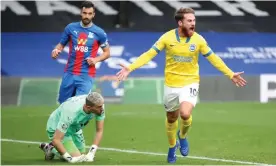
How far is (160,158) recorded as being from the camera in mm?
15258

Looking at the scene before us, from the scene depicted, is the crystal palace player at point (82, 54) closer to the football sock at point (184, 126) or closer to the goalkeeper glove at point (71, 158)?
the goalkeeper glove at point (71, 158)

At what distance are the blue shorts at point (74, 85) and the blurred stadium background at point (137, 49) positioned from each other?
8.52 m

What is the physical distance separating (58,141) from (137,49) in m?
14.4

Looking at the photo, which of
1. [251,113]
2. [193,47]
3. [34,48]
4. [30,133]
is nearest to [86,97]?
[193,47]

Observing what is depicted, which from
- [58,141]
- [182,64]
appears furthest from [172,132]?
[58,141]

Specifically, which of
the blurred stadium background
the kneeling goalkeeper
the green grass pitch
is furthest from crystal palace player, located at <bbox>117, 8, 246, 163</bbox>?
the blurred stadium background

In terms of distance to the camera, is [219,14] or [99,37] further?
[219,14]

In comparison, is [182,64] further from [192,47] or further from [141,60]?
[141,60]

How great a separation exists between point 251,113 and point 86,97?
34.0 feet

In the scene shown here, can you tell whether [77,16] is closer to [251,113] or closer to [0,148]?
[251,113]

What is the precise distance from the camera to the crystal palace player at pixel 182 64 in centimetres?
1441

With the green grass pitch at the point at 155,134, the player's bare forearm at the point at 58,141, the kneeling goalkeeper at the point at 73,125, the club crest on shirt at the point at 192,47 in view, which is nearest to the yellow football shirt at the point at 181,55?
the club crest on shirt at the point at 192,47

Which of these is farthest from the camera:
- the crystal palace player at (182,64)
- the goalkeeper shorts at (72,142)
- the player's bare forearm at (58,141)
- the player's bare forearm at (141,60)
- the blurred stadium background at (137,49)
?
the blurred stadium background at (137,49)

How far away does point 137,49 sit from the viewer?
1111 inches
